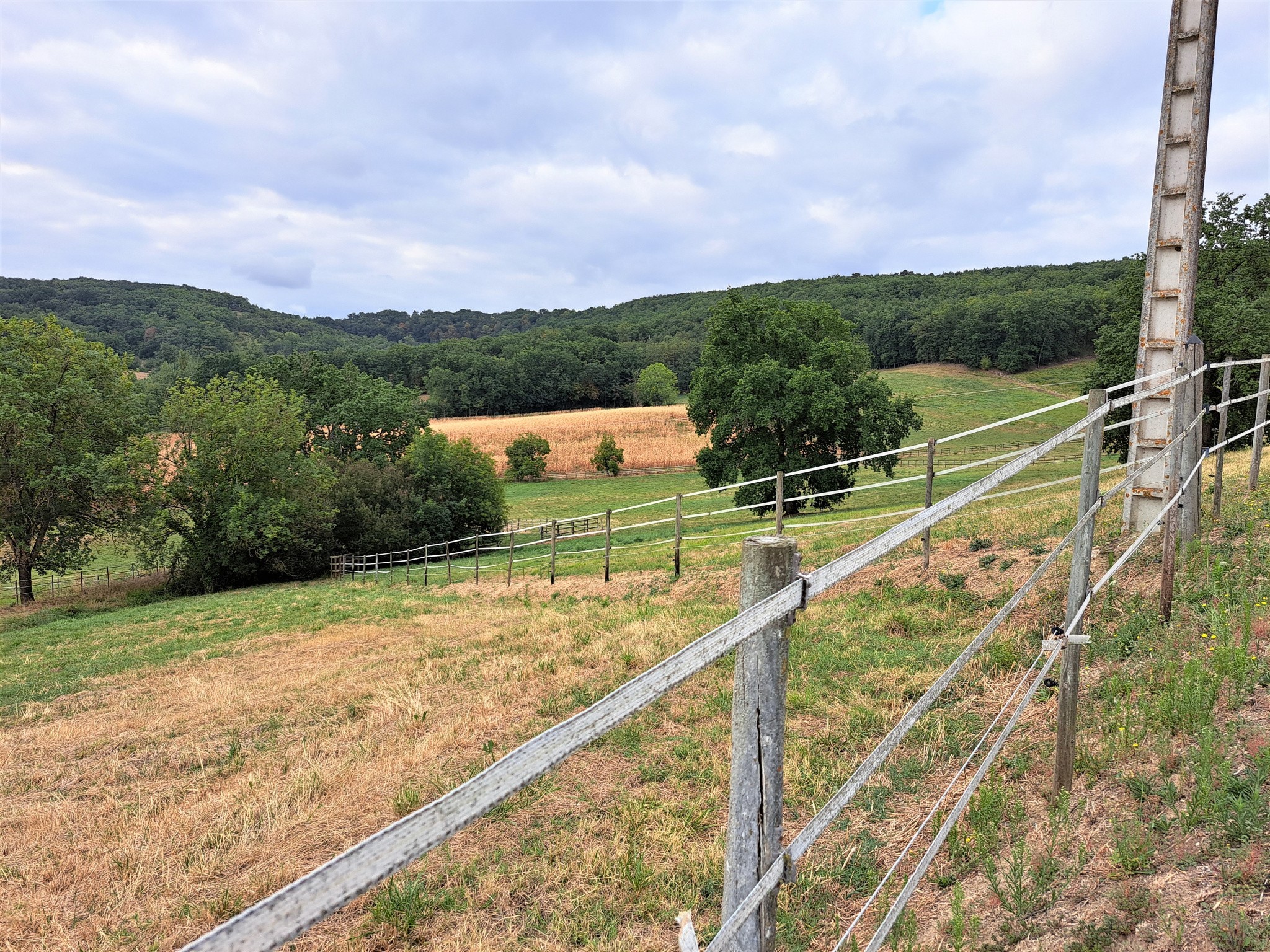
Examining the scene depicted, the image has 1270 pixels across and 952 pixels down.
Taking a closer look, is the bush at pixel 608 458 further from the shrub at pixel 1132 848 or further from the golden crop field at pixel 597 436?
the shrub at pixel 1132 848

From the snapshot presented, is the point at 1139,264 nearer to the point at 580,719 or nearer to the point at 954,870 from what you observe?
the point at 954,870

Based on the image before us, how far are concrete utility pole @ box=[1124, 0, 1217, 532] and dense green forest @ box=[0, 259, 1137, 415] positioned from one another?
242 feet

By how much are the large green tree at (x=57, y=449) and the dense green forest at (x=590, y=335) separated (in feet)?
172

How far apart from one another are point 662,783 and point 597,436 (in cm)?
5861

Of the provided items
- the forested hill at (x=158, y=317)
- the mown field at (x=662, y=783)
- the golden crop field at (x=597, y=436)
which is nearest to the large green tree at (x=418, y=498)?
the golden crop field at (x=597, y=436)

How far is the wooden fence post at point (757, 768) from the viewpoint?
1.69 meters

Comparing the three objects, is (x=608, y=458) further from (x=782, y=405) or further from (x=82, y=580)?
(x=82, y=580)

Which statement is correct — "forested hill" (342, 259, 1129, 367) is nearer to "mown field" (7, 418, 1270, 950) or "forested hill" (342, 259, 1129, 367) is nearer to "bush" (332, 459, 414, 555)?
"bush" (332, 459, 414, 555)

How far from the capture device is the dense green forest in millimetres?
82750

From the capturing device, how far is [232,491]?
96.6 ft

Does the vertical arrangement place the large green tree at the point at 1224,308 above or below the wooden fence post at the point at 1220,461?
above

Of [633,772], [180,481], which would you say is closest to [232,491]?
[180,481]

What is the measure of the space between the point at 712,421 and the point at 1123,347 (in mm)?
14959

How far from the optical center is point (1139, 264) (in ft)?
88.9
